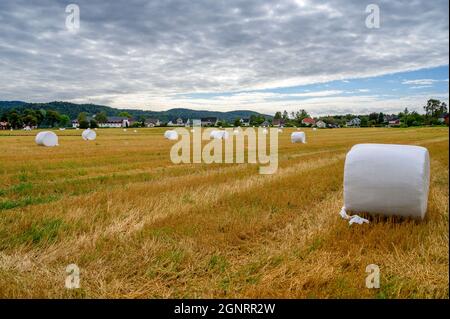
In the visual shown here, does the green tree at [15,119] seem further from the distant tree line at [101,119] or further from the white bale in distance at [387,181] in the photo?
the white bale in distance at [387,181]

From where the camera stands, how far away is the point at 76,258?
4.96m

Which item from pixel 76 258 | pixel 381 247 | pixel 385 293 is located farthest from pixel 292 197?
pixel 76 258

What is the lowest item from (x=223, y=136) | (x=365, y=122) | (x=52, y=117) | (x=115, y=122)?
(x=223, y=136)

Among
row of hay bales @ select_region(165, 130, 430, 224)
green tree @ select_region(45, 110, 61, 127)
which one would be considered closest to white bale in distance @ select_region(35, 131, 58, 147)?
row of hay bales @ select_region(165, 130, 430, 224)

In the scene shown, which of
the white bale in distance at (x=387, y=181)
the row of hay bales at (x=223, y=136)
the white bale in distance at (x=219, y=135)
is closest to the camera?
the white bale in distance at (x=387, y=181)

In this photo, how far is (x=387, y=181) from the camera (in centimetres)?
666

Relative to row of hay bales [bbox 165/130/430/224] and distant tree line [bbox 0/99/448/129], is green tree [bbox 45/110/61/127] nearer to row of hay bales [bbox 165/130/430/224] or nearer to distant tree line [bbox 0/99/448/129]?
distant tree line [bbox 0/99/448/129]

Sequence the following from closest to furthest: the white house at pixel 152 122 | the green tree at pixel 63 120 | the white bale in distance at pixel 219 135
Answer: the white bale in distance at pixel 219 135, the green tree at pixel 63 120, the white house at pixel 152 122

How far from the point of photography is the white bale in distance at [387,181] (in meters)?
6.54

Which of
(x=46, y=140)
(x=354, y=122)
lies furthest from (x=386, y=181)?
→ (x=354, y=122)

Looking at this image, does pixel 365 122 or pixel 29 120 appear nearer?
pixel 29 120

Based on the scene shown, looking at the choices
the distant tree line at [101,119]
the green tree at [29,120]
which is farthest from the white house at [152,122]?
the green tree at [29,120]

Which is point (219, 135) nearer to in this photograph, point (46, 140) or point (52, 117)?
point (46, 140)

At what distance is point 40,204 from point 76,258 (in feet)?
11.9
